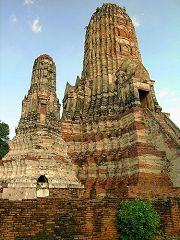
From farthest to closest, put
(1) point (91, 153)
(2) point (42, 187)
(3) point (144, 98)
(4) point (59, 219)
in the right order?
(3) point (144, 98) < (1) point (91, 153) < (2) point (42, 187) < (4) point (59, 219)

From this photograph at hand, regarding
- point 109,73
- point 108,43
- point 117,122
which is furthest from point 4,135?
point 117,122

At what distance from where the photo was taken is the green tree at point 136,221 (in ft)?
26.2

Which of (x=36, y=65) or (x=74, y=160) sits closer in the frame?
(x=74, y=160)

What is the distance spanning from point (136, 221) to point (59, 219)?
7.71ft

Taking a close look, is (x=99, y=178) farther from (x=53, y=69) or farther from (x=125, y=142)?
(x=53, y=69)

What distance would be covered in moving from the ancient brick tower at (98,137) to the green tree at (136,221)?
14.4 ft

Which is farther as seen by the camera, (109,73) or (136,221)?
(109,73)

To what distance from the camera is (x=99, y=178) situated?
1633cm

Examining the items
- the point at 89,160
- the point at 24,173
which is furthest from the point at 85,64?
the point at 24,173

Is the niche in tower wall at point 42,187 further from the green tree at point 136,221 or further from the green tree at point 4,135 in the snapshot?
the green tree at point 4,135

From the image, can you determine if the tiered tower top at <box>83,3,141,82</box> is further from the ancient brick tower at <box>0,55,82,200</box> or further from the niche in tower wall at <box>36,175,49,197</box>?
the niche in tower wall at <box>36,175,49,197</box>

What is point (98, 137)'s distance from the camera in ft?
59.5

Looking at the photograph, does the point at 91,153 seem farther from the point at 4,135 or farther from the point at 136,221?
the point at 4,135

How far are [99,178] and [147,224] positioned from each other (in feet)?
27.2
